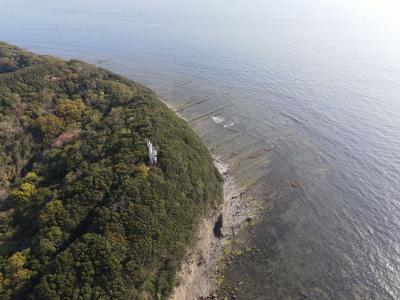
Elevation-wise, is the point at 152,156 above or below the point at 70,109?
below

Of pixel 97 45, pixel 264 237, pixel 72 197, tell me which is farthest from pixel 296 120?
pixel 97 45

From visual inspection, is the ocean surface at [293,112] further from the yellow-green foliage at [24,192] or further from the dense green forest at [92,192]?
the yellow-green foliage at [24,192]

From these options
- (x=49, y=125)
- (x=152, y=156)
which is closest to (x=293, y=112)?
(x=152, y=156)

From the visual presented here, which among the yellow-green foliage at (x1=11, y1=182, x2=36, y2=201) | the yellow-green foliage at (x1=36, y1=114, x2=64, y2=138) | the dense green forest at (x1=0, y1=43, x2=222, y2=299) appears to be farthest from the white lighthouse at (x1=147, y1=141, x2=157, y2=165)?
the yellow-green foliage at (x1=36, y1=114, x2=64, y2=138)

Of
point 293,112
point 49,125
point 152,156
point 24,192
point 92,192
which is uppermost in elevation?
point 152,156

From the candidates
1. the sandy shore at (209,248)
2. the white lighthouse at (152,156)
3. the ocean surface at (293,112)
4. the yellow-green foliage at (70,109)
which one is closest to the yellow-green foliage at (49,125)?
the yellow-green foliage at (70,109)

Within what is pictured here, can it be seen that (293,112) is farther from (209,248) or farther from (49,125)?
(49,125)
